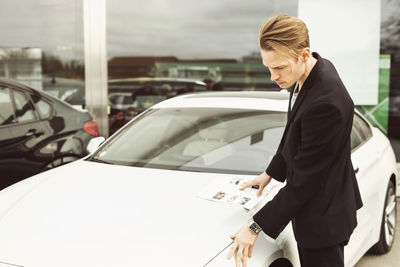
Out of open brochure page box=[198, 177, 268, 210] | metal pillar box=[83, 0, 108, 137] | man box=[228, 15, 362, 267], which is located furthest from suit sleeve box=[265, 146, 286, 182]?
metal pillar box=[83, 0, 108, 137]

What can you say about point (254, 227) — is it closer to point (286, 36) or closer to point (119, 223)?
point (119, 223)

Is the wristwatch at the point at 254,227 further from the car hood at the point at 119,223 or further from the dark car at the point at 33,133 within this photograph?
the dark car at the point at 33,133

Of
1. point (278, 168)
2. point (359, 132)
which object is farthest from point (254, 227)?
point (359, 132)

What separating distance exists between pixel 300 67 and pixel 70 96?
19.2ft

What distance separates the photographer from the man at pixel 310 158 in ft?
6.43

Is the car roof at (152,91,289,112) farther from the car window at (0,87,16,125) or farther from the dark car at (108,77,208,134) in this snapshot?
the dark car at (108,77,208,134)

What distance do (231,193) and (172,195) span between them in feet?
1.03

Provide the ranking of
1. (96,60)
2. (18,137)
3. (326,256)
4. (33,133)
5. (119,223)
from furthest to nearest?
(96,60)
(33,133)
(18,137)
(119,223)
(326,256)

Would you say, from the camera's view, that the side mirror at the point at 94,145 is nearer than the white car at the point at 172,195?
No

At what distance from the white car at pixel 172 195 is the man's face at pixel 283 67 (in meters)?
0.75

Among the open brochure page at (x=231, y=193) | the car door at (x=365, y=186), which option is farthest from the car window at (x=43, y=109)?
the car door at (x=365, y=186)

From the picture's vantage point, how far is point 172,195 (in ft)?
9.01

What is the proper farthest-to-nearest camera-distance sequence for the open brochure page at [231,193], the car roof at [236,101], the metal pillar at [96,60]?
the metal pillar at [96,60] → the car roof at [236,101] → the open brochure page at [231,193]

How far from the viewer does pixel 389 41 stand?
24.2ft
